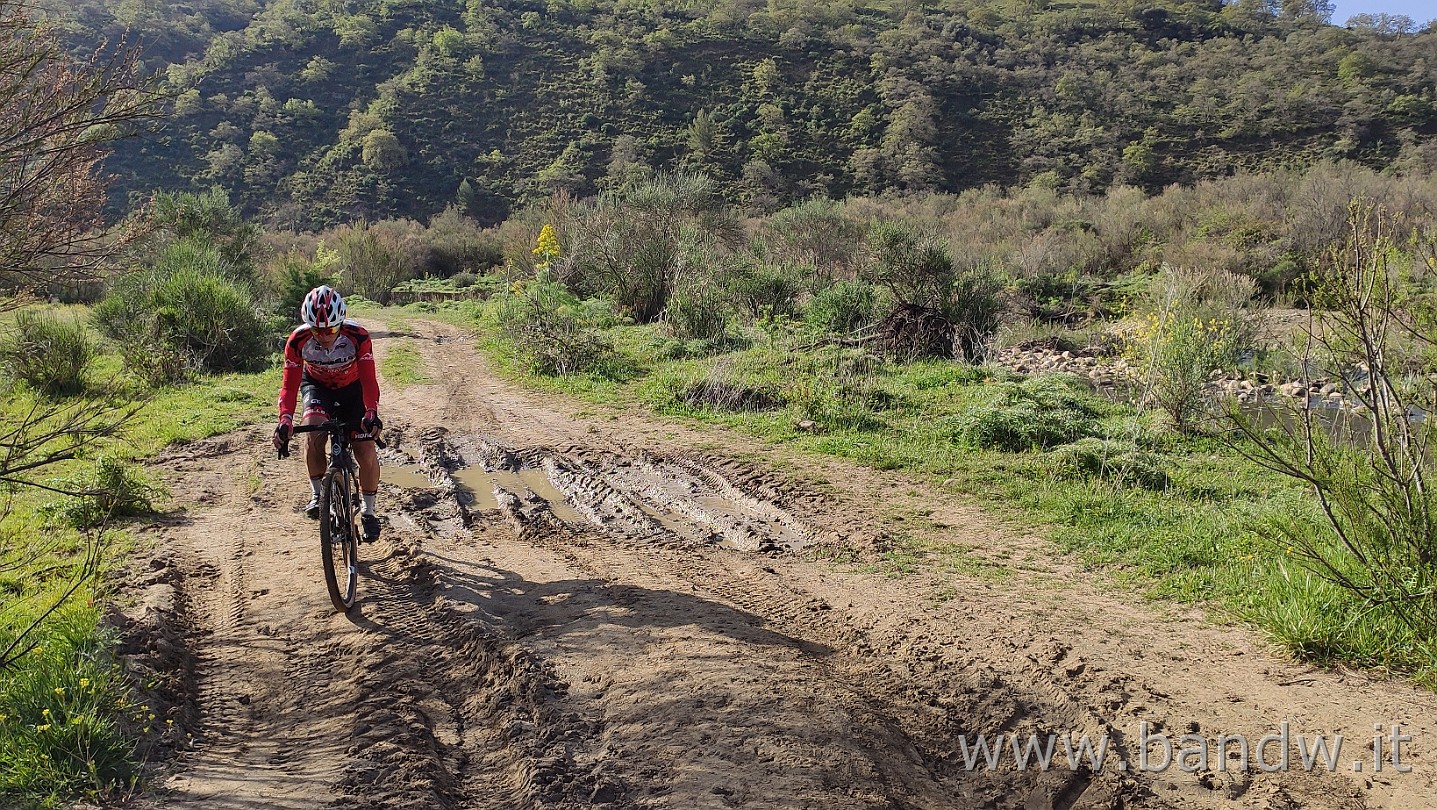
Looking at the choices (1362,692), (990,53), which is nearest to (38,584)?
(1362,692)

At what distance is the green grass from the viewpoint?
12.7 metres

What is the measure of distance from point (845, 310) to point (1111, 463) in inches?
310

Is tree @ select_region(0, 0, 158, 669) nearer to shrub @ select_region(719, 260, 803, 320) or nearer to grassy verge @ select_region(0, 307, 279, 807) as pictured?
grassy verge @ select_region(0, 307, 279, 807)

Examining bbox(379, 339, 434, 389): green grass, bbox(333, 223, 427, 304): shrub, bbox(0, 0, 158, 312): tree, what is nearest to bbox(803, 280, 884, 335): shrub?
bbox(379, 339, 434, 389): green grass

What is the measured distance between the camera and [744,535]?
638cm

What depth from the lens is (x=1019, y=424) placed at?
329 inches

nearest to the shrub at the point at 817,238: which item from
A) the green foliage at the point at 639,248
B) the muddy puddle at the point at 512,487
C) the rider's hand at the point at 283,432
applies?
the green foliage at the point at 639,248

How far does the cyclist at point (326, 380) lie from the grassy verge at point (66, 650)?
0.78 meters

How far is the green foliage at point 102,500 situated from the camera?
6059 mm

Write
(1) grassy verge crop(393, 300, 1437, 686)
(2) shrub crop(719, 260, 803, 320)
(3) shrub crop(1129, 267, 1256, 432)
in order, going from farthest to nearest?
(2) shrub crop(719, 260, 803, 320) → (3) shrub crop(1129, 267, 1256, 432) → (1) grassy verge crop(393, 300, 1437, 686)

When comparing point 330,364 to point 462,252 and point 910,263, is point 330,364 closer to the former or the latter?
point 910,263

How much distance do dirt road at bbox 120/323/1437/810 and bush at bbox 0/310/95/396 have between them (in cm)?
632

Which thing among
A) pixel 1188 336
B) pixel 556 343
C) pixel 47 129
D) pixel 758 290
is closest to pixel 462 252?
pixel 758 290

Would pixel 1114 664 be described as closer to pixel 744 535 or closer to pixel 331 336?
pixel 744 535
